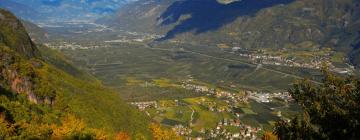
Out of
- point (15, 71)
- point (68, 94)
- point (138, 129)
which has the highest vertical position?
point (15, 71)

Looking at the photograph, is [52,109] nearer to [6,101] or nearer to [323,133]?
[6,101]

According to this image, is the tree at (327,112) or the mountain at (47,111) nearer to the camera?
the tree at (327,112)

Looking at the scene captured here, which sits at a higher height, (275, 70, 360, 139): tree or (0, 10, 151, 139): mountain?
(275, 70, 360, 139): tree

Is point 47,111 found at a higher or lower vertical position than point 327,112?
lower

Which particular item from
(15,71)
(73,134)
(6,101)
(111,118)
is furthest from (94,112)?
(73,134)

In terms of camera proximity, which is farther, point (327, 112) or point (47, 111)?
point (47, 111)

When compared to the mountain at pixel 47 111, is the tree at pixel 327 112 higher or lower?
higher

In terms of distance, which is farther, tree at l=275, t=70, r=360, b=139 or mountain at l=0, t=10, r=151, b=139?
mountain at l=0, t=10, r=151, b=139

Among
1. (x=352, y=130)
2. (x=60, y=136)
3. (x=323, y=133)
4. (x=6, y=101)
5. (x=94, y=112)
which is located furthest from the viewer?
(x=94, y=112)
